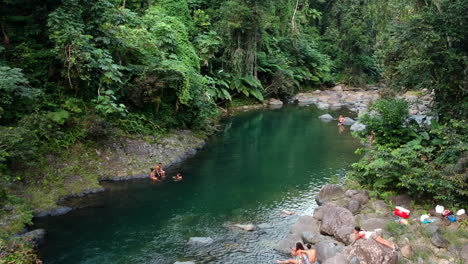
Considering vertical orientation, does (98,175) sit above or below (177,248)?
above

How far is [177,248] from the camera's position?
33.4 ft

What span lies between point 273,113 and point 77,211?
18663 millimetres

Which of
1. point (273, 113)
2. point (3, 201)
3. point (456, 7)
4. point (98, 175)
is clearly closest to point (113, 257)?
point (3, 201)

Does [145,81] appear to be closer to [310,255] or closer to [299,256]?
[299,256]

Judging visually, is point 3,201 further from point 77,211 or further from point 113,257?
point 113,257

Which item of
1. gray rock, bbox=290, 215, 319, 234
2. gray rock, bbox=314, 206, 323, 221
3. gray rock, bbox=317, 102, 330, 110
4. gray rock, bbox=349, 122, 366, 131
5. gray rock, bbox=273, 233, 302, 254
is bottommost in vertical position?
gray rock, bbox=273, 233, 302, 254

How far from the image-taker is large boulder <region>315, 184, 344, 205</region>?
12.8m

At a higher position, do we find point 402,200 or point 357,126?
point 357,126

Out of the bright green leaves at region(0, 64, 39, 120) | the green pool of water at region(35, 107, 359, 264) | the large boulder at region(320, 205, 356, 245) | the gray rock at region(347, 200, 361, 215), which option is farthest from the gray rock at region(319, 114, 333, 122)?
the bright green leaves at region(0, 64, 39, 120)

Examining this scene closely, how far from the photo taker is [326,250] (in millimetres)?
9633

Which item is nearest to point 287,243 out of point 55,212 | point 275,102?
point 55,212

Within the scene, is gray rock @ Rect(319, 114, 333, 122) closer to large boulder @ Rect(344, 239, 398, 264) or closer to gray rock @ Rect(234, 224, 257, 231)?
gray rock @ Rect(234, 224, 257, 231)

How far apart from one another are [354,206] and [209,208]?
4533 millimetres

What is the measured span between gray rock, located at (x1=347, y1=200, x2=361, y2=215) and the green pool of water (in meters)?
1.55
